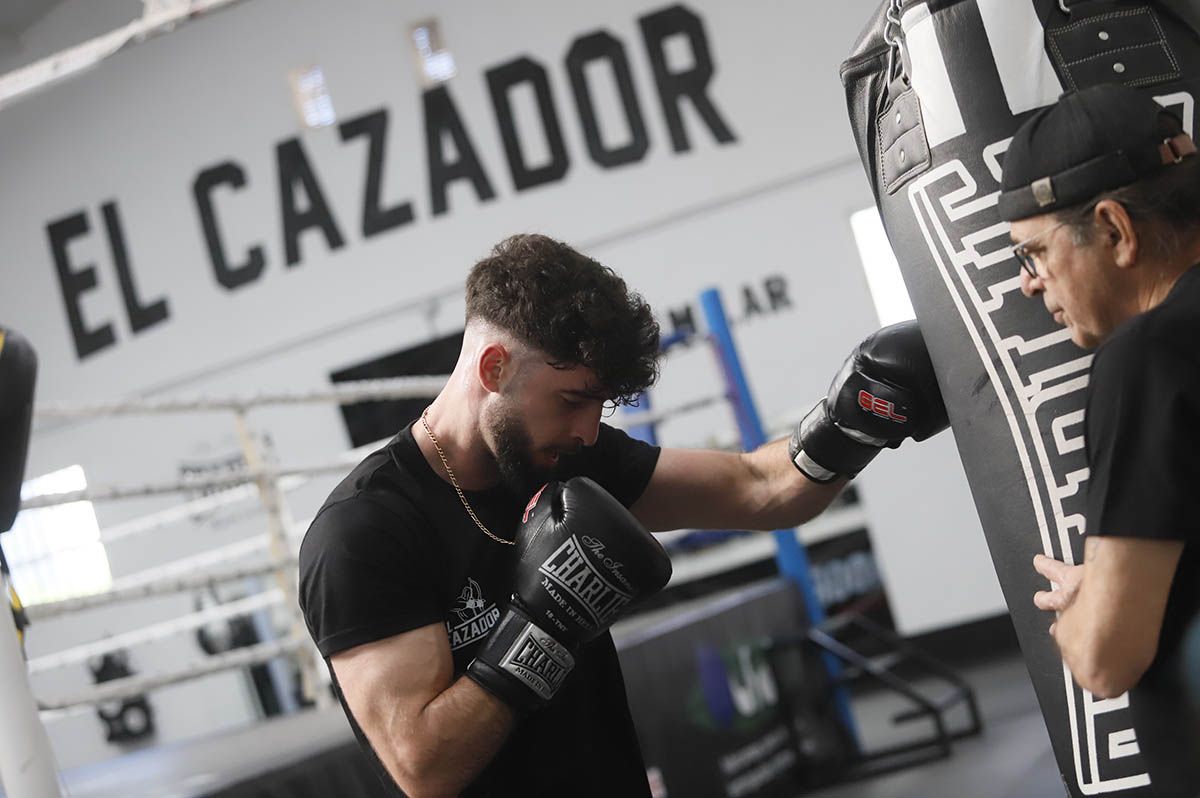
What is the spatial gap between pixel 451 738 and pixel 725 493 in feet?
1.99

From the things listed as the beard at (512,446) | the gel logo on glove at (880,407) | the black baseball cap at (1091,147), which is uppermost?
the black baseball cap at (1091,147)

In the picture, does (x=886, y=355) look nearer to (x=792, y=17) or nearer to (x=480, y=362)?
(x=480, y=362)

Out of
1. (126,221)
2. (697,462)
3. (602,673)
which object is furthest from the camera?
(126,221)

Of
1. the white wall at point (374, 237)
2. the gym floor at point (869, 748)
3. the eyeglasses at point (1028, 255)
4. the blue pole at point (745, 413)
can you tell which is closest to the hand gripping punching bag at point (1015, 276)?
the eyeglasses at point (1028, 255)

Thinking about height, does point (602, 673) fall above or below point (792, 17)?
below

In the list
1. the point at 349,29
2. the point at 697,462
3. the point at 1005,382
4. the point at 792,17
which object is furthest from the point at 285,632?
the point at 1005,382

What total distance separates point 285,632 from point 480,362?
5905 millimetres

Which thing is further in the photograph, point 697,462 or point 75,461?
point 75,461

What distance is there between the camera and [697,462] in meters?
1.78

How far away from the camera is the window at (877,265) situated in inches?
236

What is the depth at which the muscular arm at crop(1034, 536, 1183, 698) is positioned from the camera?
3.45 ft

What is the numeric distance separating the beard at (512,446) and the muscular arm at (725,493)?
257 mm

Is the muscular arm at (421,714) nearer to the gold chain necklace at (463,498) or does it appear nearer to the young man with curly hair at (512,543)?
the young man with curly hair at (512,543)

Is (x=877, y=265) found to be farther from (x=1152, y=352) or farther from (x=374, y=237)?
(x=1152, y=352)
